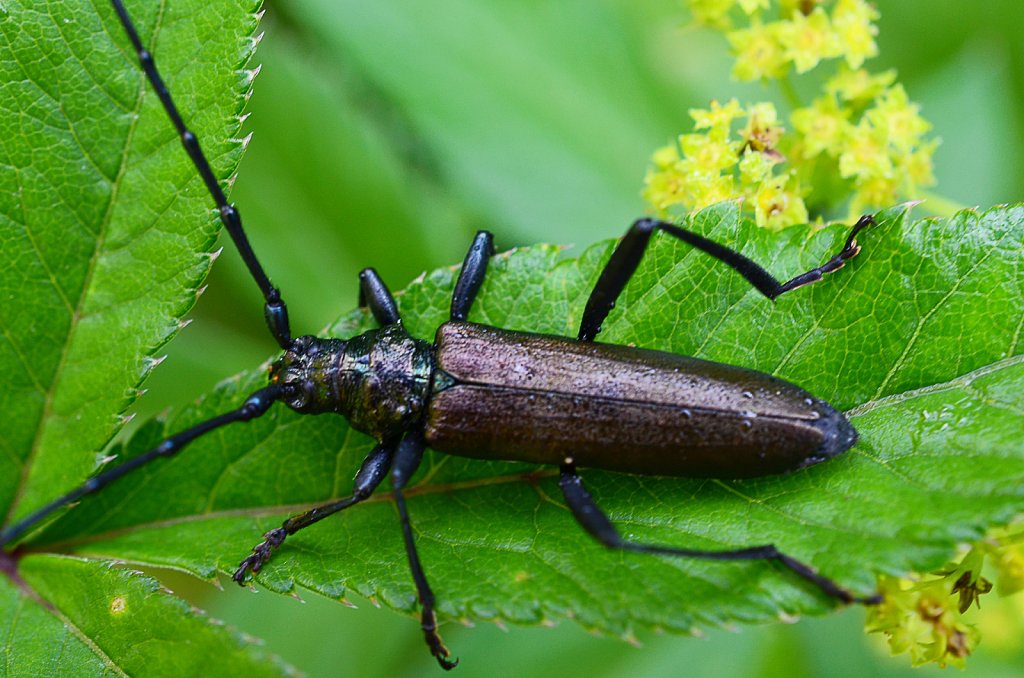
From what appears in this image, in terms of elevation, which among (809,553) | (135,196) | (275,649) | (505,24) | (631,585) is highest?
(505,24)

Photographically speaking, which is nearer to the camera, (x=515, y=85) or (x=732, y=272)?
(x=732, y=272)

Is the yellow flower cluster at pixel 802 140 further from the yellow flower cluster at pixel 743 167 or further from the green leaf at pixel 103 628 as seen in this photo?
the green leaf at pixel 103 628

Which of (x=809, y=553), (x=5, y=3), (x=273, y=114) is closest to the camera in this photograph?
(x=809, y=553)

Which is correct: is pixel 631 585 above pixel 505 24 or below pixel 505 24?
below

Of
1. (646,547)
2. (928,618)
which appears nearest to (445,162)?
(646,547)

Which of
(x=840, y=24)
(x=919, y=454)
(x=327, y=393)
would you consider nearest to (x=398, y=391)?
(x=327, y=393)

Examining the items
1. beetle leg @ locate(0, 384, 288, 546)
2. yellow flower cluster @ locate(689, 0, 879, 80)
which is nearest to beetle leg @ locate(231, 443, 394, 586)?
beetle leg @ locate(0, 384, 288, 546)

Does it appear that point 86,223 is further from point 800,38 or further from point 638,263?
point 800,38

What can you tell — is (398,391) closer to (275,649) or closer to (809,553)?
(809,553)

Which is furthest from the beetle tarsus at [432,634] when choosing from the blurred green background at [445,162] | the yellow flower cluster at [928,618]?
the yellow flower cluster at [928,618]
